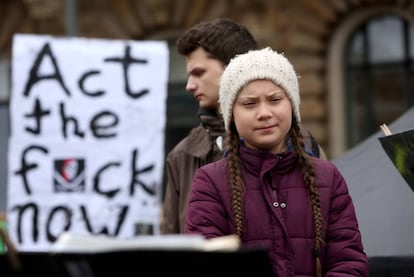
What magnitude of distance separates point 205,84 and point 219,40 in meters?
0.16

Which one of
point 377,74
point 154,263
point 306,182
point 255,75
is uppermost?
point 377,74

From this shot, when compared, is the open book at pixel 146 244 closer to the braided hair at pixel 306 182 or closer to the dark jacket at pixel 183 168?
the braided hair at pixel 306 182

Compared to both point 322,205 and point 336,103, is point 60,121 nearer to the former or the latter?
point 322,205

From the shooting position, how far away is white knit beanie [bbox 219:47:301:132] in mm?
3250

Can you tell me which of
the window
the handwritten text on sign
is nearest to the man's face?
the handwritten text on sign

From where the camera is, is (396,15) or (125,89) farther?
(396,15)

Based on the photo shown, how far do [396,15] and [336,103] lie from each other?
1.10 m

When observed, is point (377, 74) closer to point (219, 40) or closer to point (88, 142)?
point (88, 142)

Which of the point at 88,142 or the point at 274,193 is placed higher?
the point at 88,142

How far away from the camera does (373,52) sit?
12.2 meters

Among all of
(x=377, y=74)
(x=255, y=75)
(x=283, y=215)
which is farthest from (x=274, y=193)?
(x=377, y=74)

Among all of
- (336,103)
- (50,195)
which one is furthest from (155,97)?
(336,103)

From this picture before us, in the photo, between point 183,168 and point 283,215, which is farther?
point 183,168

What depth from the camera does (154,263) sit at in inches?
88.3
